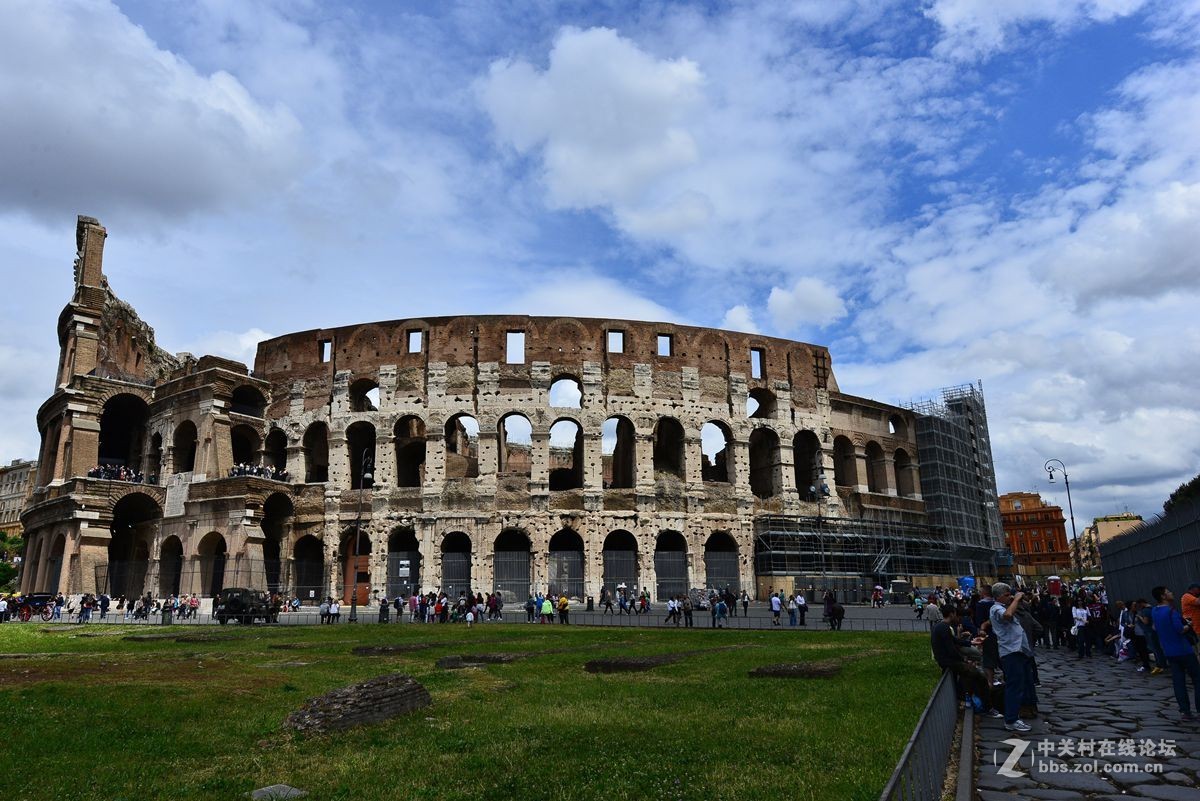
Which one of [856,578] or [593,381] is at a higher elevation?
[593,381]

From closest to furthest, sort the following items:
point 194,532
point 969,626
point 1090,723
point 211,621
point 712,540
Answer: point 1090,723
point 969,626
point 211,621
point 194,532
point 712,540

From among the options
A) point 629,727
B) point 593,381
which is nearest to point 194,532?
point 593,381

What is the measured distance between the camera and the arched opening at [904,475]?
45531 mm

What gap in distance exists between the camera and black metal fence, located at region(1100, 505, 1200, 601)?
12.6 metres

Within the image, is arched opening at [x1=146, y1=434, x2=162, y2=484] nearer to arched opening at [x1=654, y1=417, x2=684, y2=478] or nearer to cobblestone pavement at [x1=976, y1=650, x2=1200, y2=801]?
arched opening at [x1=654, y1=417, x2=684, y2=478]

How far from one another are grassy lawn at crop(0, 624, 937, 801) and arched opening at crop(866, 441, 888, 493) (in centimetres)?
3106

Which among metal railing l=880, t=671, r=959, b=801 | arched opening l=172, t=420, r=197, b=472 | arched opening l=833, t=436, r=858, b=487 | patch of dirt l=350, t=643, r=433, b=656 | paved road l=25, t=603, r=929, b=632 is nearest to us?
metal railing l=880, t=671, r=959, b=801

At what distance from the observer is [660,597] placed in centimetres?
3725

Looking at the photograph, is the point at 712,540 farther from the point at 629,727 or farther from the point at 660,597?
the point at 629,727

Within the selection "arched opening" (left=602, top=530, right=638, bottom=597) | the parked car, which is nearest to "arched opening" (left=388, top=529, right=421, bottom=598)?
the parked car

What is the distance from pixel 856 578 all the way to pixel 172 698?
34393mm

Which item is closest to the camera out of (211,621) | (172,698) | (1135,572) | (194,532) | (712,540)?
(172,698)

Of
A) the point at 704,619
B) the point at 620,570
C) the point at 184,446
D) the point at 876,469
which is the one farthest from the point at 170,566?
the point at 876,469

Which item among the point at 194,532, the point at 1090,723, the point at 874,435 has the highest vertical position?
the point at 874,435
